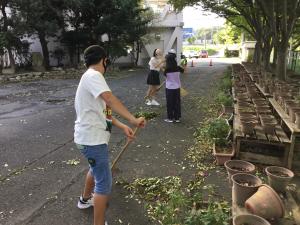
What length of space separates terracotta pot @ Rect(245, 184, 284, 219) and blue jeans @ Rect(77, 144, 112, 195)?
135 cm

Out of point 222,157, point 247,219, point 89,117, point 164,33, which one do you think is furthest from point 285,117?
point 164,33

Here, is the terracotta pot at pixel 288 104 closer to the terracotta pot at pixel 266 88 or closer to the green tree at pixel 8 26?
the terracotta pot at pixel 266 88

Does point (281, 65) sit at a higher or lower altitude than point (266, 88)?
higher

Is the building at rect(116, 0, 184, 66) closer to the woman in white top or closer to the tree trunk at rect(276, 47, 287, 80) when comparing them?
the tree trunk at rect(276, 47, 287, 80)

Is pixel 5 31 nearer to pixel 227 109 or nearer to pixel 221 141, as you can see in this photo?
pixel 227 109

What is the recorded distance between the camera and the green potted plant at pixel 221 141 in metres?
5.41

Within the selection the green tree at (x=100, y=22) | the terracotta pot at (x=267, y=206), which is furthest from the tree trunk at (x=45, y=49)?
the terracotta pot at (x=267, y=206)

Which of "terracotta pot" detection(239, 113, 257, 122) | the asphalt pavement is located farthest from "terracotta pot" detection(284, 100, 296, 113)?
the asphalt pavement

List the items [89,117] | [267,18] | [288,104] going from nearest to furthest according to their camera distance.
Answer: [89,117], [288,104], [267,18]

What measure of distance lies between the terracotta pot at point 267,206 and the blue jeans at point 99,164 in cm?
135

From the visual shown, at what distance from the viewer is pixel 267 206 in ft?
10.3

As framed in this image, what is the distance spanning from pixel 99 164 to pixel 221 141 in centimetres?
294

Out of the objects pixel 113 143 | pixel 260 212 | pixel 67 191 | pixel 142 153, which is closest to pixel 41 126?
pixel 113 143

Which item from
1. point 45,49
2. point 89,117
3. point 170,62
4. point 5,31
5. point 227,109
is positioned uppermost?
point 5,31
